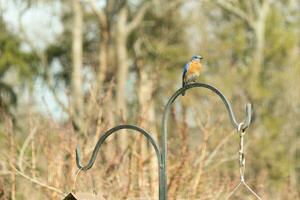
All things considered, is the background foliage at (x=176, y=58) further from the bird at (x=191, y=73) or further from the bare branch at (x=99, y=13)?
the bird at (x=191, y=73)

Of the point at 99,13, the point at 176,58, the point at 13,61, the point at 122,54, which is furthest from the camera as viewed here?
the point at 176,58

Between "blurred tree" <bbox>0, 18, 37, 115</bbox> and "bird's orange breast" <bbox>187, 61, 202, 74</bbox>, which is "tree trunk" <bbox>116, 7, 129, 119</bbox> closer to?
"blurred tree" <bbox>0, 18, 37, 115</bbox>

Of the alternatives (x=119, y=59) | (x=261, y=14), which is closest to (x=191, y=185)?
(x=119, y=59)

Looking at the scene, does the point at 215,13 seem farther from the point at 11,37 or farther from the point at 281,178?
the point at 11,37

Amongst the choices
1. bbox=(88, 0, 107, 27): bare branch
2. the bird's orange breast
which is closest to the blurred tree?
bbox=(88, 0, 107, 27): bare branch

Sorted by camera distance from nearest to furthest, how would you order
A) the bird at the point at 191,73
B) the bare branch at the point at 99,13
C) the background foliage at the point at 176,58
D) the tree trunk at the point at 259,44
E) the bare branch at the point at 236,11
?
1. the bird at the point at 191,73
2. the background foliage at the point at 176,58
3. the bare branch at the point at 99,13
4. the bare branch at the point at 236,11
5. the tree trunk at the point at 259,44

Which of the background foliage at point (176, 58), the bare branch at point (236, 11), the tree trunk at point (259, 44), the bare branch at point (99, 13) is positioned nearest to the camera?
the background foliage at point (176, 58)

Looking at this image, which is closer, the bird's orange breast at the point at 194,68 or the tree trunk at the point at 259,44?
the bird's orange breast at the point at 194,68

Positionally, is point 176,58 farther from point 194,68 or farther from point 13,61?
point 194,68

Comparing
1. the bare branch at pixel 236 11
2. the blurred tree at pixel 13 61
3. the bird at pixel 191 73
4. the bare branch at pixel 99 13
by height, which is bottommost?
the bird at pixel 191 73

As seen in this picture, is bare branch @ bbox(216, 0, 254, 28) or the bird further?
bare branch @ bbox(216, 0, 254, 28)

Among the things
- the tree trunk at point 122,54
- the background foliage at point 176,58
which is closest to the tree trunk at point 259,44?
the background foliage at point 176,58

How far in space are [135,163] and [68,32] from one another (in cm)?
1340

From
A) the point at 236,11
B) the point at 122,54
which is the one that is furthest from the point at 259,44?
the point at 122,54
